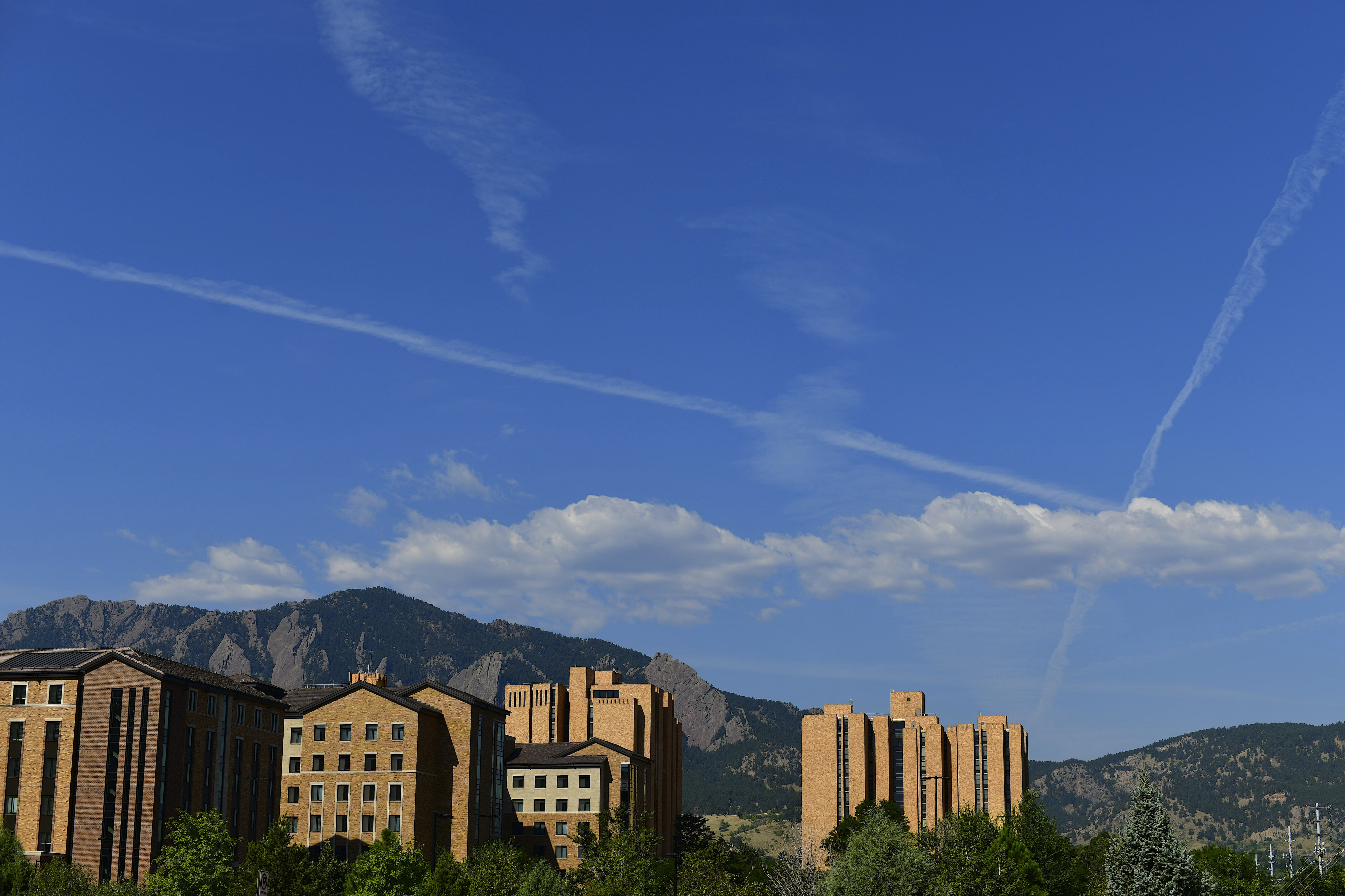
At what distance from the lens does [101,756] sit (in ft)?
332

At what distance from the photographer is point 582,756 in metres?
158

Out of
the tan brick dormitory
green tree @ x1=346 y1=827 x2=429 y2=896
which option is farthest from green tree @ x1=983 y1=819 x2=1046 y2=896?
green tree @ x1=346 y1=827 x2=429 y2=896

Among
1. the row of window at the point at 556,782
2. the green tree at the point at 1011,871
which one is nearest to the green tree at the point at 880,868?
the green tree at the point at 1011,871

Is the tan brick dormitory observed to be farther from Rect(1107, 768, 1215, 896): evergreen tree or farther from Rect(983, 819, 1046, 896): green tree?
Rect(1107, 768, 1215, 896): evergreen tree

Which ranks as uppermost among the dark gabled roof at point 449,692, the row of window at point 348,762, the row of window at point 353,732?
the dark gabled roof at point 449,692

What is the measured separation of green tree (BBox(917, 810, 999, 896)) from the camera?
94.4 meters

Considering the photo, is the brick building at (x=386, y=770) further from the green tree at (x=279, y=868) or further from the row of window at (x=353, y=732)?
the green tree at (x=279, y=868)

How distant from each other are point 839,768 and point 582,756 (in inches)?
2172

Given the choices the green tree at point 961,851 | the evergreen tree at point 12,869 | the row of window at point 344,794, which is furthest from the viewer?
the row of window at point 344,794

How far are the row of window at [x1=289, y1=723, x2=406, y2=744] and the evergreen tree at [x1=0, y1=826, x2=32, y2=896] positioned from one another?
4779 centimetres

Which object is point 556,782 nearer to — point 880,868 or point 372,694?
point 372,694

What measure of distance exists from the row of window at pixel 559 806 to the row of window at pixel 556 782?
147cm

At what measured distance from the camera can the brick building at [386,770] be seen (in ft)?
407

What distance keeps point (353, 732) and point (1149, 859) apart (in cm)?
8356
